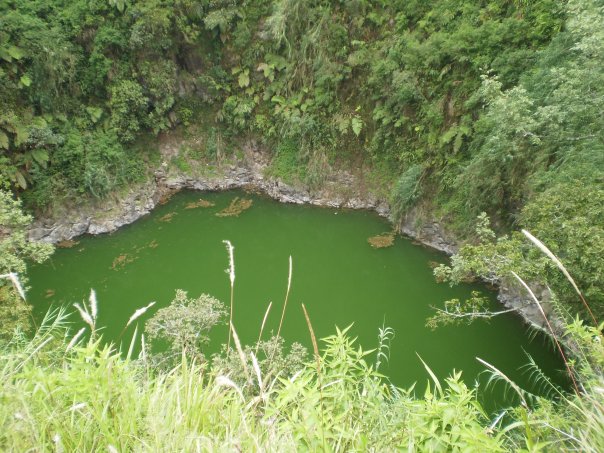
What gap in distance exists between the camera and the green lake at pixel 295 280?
626 cm

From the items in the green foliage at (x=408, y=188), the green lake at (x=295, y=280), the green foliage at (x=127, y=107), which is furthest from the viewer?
the green foliage at (x=127, y=107)

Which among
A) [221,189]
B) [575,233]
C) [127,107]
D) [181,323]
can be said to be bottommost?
[221,189]

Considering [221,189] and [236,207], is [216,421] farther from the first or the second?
[221,189]

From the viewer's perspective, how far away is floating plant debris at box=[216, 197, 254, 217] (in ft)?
33.7

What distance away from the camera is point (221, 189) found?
11.2 m

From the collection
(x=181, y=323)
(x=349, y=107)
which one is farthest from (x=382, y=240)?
(x=181, y=323)

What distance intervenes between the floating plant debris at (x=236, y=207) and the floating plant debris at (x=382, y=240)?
344 centimetres

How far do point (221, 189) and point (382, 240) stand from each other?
15.7 feet

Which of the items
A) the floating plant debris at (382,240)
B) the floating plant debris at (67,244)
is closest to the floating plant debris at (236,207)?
the floating plant debris at (67,244)

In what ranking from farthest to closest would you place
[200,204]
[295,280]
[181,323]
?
[200,204] < [295,280] < [181,323]

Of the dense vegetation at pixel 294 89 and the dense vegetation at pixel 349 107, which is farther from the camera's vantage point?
the dense vegetation at pixel 294 89

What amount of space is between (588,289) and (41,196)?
9.85 meters

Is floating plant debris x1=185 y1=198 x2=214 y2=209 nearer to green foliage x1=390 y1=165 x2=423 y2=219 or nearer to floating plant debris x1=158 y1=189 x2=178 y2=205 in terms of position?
floating plant debris x1=158 y1=189 x2=178 y2=205

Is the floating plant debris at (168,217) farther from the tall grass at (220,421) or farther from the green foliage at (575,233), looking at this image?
the tall grass at (220,421)
